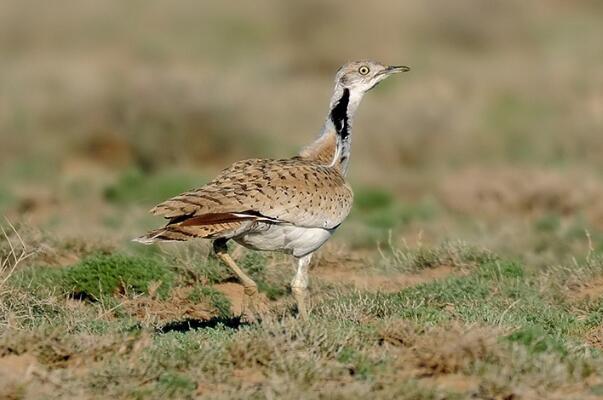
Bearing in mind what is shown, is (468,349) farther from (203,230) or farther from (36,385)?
(36,385)

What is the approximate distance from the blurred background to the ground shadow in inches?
81.6

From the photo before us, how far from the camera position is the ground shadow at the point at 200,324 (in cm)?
703

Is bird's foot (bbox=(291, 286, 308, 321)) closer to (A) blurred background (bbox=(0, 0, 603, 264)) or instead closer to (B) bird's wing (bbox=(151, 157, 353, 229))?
(B) bird's wing (bbox=(151, 157, 353, 229))

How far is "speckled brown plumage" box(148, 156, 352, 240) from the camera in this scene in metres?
6.30

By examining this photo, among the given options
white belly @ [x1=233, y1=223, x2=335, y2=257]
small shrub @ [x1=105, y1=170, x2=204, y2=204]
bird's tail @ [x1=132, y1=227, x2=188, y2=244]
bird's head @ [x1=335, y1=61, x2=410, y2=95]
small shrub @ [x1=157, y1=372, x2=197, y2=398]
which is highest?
bird's head @ [x1=335, y1=61, x2=410, y2=95]

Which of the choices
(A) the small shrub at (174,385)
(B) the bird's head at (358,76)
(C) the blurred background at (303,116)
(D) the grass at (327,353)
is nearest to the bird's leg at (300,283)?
(D) the grass at (327,353)

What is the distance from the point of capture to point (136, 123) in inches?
663

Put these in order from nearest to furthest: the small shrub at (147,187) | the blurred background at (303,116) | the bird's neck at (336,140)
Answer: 1. the bird's neck at (336,140)
2. the blurred background at (303,116)
3. the small shrub at (147,187)

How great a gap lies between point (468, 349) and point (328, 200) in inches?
66.2

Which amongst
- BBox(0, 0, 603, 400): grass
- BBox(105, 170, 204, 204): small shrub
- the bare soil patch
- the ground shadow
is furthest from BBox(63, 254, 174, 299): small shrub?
BBox(105, 170, 204, 204): small shrub

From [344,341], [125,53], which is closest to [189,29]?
[125,53]

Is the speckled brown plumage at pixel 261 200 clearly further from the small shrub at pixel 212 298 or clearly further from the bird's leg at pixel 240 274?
the small shrub at pixel 212 298

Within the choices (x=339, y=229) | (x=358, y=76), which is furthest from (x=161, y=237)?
(x=339, y=229)

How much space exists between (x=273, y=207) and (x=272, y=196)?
67 millimetres
